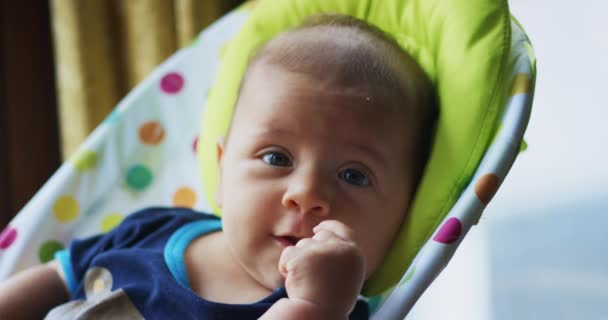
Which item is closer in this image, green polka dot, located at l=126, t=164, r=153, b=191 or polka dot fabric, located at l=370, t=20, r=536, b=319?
polka dot fabric, located at l=370, t=20, r=536, b=319

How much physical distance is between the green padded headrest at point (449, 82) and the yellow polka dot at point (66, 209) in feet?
1.76

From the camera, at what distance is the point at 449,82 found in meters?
1.03

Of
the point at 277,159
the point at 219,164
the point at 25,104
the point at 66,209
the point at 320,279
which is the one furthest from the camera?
the point at 25,104

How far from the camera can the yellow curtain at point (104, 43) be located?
1593 mm

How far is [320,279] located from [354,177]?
239 mm

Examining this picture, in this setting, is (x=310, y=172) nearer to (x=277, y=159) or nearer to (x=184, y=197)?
(x=277, y=159)

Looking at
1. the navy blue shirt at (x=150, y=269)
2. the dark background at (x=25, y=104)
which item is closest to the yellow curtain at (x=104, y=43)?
the dark background at (x=25, y=104)

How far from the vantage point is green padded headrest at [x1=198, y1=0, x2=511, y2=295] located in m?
0.98

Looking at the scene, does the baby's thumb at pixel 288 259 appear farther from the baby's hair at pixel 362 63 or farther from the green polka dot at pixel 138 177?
the green polka dot at pixel 138 177

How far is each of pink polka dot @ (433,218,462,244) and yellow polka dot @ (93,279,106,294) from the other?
0.47 m

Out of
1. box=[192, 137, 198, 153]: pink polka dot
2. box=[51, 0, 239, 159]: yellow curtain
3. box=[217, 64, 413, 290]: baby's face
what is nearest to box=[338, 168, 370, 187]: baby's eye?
box=[217, 64, 413, 290]: baby's face

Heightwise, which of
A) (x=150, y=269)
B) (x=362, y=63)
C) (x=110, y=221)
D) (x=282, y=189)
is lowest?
(x=110, y=221)

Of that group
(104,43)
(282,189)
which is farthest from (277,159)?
(104,43)

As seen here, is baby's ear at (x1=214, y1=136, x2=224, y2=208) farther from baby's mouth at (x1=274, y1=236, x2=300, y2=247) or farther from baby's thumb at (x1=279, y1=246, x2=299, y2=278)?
baby's thumb at (x1=279, y1=246, x2=299, y2=278)
